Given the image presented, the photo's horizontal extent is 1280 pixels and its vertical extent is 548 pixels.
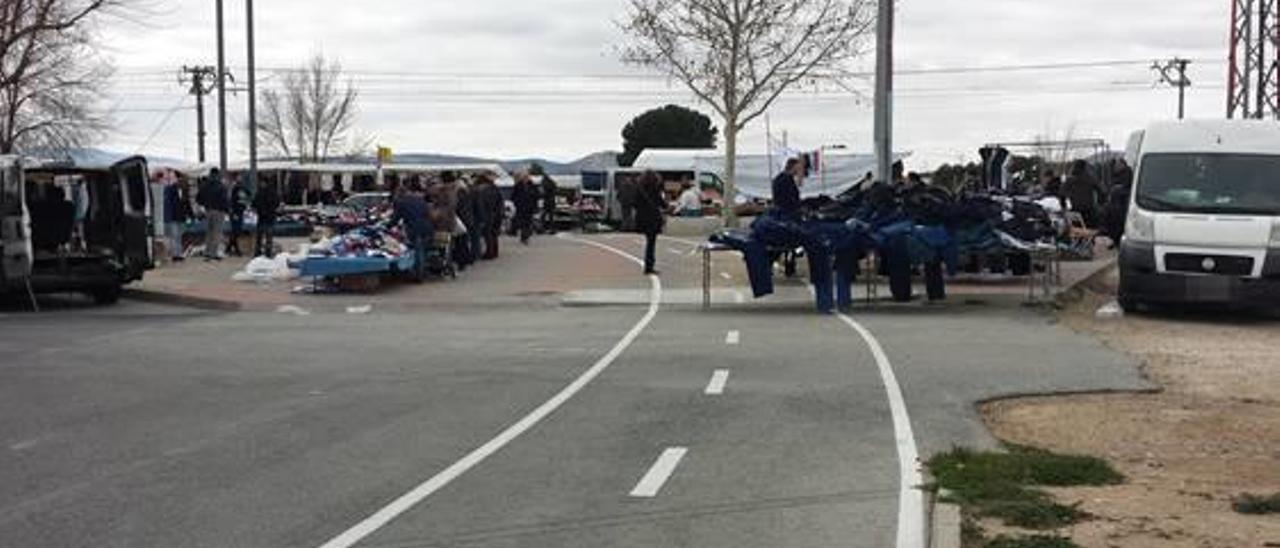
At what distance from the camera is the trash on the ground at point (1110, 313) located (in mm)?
19125

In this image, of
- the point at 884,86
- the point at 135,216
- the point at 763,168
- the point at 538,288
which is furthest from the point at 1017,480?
the point at 763,168

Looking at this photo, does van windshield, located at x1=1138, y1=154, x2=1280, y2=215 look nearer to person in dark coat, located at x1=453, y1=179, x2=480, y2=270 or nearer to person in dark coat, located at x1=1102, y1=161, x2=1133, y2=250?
person in dark coat, located at x1=1102, y1=161, x2=1133, y2=250

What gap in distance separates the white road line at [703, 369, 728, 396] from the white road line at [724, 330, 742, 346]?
250 cm

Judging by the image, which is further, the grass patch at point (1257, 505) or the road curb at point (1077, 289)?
the road curb at point (1077, 289)

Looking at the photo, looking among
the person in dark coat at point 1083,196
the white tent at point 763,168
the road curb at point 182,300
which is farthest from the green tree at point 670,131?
the road curb at point 182,300

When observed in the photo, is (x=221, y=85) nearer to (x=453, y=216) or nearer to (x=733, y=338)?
(x=453, y=216)

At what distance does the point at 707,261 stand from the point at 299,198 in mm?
39820

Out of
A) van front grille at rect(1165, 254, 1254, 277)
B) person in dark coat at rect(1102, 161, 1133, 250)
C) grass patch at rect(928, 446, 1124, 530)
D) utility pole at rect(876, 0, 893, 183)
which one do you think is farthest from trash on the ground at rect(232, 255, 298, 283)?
grass patch at rect(928, 446, 1124, 530)

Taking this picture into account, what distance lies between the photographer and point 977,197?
71.2 ft

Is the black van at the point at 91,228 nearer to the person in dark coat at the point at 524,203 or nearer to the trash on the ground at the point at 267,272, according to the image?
the trash on the ground at the point at 267,272

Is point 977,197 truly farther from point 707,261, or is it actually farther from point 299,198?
point 299,198

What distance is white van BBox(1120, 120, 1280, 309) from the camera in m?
18.6

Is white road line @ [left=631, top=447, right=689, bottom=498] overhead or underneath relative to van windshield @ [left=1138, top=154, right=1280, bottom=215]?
underneath

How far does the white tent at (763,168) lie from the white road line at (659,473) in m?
30.5
